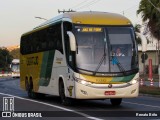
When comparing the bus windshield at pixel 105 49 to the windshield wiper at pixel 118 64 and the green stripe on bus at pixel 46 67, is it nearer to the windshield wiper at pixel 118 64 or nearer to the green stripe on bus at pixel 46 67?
the windshield wiper at pixel 118 64

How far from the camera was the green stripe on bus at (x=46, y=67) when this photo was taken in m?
22.5

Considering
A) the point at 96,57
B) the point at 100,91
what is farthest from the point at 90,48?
the point at 100,91

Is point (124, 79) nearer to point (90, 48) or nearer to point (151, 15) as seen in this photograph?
point (90, 48)

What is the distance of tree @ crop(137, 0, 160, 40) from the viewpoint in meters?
52.3

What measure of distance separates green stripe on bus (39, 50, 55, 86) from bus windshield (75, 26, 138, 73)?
3326 mm

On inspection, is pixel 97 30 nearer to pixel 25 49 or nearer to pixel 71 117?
pixel 71 117

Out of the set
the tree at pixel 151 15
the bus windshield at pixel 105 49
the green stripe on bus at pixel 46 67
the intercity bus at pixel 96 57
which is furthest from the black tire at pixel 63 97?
the tree at pixel 151 15

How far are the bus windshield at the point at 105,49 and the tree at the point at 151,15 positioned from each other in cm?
3283

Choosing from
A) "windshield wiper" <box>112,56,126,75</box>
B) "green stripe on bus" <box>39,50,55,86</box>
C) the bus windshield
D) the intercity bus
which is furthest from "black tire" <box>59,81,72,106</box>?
"windshield wiper" <box>112,56,126,75</box>

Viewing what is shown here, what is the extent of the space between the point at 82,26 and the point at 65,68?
192cm

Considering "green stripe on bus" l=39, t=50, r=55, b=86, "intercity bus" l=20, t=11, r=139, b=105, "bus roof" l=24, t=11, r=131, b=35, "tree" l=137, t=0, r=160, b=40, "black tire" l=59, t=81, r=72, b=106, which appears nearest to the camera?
"intercity bus" l=20, t=11, r=139, b=105

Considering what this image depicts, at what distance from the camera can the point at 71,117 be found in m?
15.4

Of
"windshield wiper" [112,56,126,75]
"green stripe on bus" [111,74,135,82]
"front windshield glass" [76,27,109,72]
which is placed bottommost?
"green stripe on bus" [111,74,135,82]

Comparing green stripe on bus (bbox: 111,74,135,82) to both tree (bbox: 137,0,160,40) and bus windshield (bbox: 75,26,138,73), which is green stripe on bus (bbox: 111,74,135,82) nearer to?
bus windshield (bbox: 75,26,138,73)
